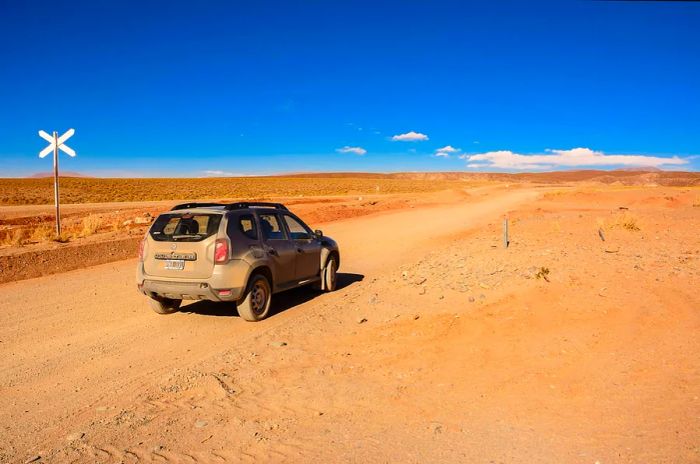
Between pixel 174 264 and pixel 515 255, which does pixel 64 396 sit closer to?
pixel 174 264

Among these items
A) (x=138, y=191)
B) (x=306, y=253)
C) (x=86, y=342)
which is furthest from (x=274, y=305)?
(x=138, y=191)

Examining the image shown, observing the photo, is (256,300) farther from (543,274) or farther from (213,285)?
(543,274)

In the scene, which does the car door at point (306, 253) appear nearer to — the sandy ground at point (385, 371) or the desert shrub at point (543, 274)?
the sandy ground at point (385, 371)

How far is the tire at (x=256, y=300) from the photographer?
302 inches

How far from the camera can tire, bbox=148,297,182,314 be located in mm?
8223

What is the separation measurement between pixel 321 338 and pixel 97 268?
8.54 meters

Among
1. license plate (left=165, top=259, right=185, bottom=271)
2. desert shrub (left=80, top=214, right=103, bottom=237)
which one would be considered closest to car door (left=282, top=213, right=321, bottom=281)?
license plate (left=165, top=259, right=185, bottom=271)

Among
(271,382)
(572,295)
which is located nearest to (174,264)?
(271,382)

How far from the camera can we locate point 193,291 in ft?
24.2

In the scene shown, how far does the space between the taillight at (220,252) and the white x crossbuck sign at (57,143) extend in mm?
9834

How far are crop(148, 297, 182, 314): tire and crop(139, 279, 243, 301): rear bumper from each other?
0.57 meters

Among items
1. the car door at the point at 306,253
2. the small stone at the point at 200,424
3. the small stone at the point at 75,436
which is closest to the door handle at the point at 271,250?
the car door at the point at 306,253

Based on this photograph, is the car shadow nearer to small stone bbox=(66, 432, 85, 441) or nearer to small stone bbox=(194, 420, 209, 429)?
small stone bbox=(194, 420, 209, 429)

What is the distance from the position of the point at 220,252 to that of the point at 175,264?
756mm
